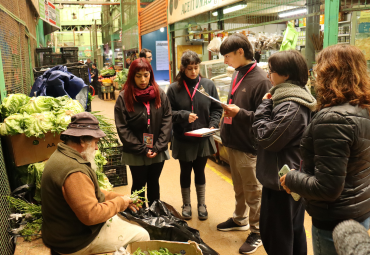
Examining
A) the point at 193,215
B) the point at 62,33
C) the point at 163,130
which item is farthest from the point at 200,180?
the point at 62,33

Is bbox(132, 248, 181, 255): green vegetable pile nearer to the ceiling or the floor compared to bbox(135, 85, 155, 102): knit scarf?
nearer to the floor

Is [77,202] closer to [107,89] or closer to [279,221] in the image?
[279,221]

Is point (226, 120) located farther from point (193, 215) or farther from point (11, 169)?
point (11, 169)

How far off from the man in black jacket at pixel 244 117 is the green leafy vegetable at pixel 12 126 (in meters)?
1.86

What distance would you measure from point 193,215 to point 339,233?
10.7ft

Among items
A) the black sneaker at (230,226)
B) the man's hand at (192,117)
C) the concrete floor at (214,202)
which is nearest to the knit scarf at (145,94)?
the man's hand at (192,117)

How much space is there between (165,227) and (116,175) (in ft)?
8.08

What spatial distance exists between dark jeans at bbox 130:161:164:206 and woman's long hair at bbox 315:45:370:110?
209 cm

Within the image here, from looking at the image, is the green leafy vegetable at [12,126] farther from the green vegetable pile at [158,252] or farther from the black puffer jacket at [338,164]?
the black puffer jacket at [338,164]

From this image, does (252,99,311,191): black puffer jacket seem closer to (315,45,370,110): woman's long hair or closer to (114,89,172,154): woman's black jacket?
(315,45,370,110): woman's long hair

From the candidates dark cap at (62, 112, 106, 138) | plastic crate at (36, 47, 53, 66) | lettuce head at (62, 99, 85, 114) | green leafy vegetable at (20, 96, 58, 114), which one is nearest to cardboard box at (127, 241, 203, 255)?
dark cap at (62, 112, 106, 138)

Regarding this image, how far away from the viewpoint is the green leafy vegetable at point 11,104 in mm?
3077

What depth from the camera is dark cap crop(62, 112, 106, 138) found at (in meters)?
2.07

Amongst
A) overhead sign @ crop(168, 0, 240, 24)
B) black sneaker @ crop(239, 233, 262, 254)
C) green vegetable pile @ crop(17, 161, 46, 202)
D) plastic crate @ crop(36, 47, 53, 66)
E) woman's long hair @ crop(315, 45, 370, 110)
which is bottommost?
black sneaker @ crop(239, 233, 262, 254)
